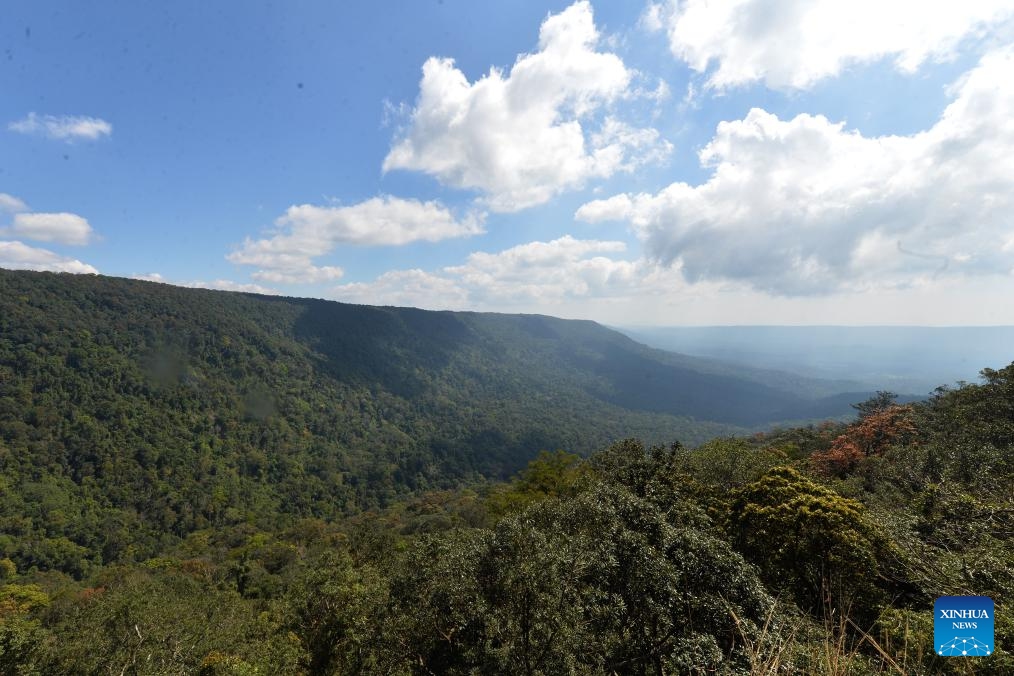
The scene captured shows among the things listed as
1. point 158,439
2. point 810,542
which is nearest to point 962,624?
point 810,542

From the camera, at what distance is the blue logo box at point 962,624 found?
4078 mm

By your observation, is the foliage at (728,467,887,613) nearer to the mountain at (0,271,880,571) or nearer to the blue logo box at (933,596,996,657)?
the blue logo box at (933,596,996,657)

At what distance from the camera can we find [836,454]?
36.5 metres

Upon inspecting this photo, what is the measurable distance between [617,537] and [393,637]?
1151cm

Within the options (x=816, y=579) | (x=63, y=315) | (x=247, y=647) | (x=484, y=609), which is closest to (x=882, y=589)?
(x=816, y=579)

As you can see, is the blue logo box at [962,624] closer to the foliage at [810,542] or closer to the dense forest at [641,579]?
the dense forest at [641,579]

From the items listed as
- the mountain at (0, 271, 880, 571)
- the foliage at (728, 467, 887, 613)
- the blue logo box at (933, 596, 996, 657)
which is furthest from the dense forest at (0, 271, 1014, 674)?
the mountain at (0, 271, 880, 571)

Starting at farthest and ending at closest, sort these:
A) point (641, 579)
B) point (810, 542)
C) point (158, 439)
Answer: point (158, 439), point (810, 542), point (641, 579)

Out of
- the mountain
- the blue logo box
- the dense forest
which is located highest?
the blue logo box

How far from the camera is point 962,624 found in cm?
422

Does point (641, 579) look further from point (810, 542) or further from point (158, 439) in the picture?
point (158, 439)

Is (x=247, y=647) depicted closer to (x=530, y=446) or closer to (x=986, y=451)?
(x=986, y=451)

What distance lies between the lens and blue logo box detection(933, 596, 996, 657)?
4.08 meters

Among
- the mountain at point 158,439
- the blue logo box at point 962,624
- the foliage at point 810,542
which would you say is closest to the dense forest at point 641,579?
the foliage at point 810,542
